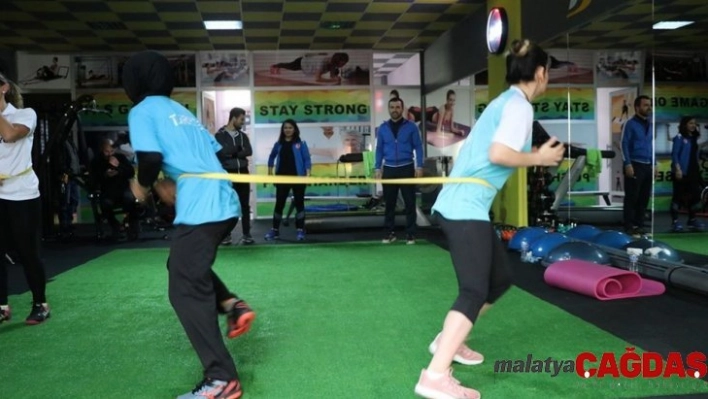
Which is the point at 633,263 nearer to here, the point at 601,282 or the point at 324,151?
the point at 601,282

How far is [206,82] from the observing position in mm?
11086

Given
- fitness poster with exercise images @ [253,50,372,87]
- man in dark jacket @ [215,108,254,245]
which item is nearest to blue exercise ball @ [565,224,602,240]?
man in dark jacket @ [215,108,254,245]

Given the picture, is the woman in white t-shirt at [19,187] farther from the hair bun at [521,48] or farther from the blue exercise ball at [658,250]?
the blue exercise ball at [658,250]

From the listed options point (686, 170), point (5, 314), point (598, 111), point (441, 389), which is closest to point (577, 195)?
point (598, 111)

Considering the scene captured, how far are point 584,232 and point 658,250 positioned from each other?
110 centimetres

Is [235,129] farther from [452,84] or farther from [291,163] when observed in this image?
[452,84]

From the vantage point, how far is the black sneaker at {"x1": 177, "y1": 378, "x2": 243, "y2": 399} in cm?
225

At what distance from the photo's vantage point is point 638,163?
17.4ft

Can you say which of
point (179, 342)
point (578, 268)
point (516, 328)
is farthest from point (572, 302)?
point (179, 342)

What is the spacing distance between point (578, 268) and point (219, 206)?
2.74 metres

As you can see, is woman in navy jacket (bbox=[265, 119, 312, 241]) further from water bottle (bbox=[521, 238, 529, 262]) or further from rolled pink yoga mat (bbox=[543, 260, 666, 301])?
rolled pink yoga mat (bbox=[543, 260, 666, 301])

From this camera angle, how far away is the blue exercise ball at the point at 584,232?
5.59 metres

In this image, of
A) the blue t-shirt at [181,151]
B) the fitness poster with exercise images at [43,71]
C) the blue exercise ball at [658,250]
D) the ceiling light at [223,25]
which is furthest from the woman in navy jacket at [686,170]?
the fitness poster with exercise images at [43,71]

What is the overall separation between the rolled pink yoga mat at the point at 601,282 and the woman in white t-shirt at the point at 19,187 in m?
3.24
